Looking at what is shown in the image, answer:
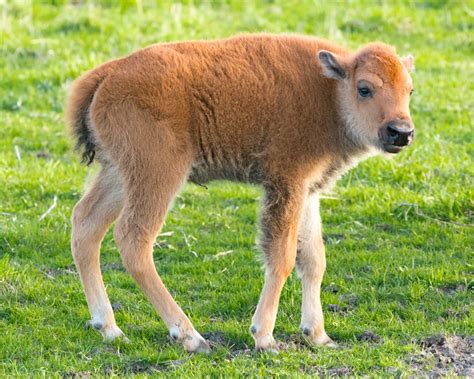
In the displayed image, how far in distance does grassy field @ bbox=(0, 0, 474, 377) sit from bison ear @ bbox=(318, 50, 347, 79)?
1.23 m

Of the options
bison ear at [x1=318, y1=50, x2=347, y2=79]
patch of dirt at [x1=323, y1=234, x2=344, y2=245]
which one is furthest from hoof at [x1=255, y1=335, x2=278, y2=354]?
patch of dirt at [x1=323, y1=234, x2=344, y2=245]

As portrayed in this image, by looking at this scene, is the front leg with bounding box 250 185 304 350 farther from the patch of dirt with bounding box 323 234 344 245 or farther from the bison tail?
the patch of dirt with bounding box 323 234 344 245

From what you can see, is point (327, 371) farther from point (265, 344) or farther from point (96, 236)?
point (96, 236)

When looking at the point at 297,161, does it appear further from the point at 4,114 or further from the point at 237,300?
the point at 4,114

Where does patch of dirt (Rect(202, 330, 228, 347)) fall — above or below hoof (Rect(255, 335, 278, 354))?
below

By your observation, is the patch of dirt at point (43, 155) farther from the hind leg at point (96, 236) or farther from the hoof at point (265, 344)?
the hoof at point (265, 344)

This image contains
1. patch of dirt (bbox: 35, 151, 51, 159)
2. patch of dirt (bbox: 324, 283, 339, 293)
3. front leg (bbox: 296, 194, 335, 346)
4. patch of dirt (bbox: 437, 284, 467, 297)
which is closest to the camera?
front leg (bbox: 296, 194, 335, 346)

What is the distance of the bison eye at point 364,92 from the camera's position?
7043 mm

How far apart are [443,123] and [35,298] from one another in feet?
18.4

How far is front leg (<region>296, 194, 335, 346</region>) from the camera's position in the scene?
22.9 feet

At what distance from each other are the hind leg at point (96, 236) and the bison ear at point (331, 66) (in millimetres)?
1587

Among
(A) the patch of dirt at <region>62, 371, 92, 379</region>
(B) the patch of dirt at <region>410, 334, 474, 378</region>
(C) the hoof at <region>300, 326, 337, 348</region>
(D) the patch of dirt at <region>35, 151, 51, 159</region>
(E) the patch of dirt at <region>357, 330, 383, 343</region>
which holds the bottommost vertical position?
(D) the patch of dirt at <region>35, 151, 51, 159</region>

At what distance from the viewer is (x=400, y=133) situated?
6.79 metres

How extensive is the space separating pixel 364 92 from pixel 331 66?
288 millimetres
